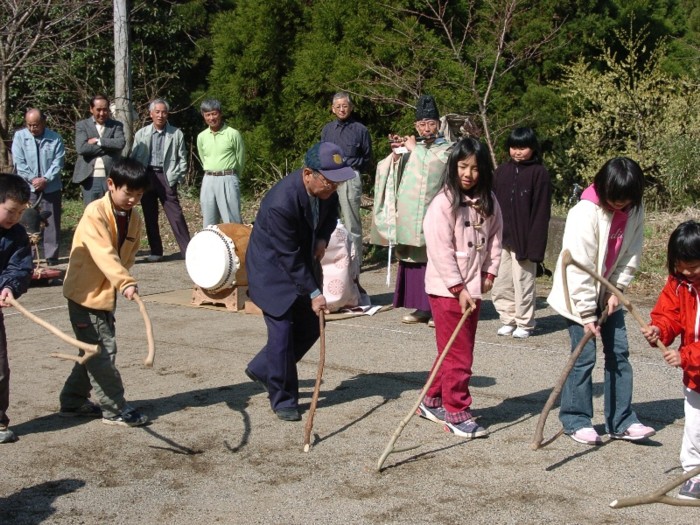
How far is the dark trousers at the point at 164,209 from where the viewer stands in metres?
11.9

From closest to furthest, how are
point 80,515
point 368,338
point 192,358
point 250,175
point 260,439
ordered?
point 80,515
point 260,439
point 192,358
point 368,338
point 250,175

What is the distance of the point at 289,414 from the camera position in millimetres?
5906

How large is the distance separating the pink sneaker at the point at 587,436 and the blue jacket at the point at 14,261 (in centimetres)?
315

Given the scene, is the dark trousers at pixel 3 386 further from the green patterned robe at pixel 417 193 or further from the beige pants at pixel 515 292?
the beige pants at pixel 515 292

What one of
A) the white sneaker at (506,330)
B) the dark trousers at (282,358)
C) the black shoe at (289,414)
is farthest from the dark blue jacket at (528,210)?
the black shoe at (289,414)

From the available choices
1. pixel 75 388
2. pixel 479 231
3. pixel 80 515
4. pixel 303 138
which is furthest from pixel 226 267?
pixel 303 138

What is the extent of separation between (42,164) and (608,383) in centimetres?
795

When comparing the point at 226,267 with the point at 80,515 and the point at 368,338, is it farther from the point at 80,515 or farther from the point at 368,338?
the point at 80,515

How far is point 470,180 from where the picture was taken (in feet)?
18.5

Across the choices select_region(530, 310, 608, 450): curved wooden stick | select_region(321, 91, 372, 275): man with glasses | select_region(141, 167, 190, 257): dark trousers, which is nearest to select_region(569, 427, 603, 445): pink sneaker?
select_region(530, 310, 608, 450): curved wooden stick

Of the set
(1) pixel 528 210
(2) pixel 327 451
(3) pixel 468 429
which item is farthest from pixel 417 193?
(2) pixel 327 451

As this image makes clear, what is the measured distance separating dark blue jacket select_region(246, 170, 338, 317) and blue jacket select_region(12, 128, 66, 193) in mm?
6195

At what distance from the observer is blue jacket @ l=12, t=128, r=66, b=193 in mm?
11398

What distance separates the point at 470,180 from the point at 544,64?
9210 mm
